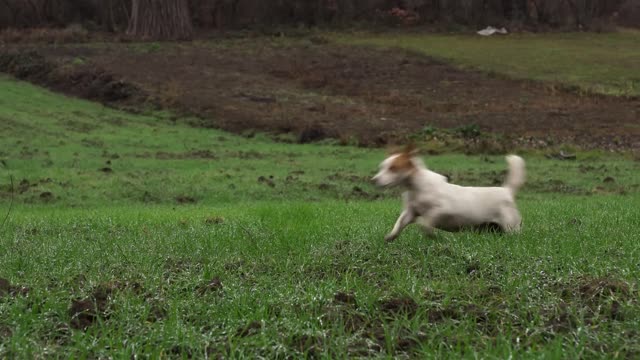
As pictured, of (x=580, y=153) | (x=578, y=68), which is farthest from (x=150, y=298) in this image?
(x=578, y=68)

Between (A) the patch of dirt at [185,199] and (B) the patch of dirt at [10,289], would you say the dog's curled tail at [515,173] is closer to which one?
(B) the patch of dirt at [10,289]

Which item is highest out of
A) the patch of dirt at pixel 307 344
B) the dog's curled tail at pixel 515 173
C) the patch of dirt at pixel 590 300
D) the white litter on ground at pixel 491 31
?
the patch of dirt at pixel 307 344

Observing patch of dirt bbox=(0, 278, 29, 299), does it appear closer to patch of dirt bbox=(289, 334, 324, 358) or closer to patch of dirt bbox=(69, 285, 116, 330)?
patch of dirt bbox=(69, 285, 116, 330)

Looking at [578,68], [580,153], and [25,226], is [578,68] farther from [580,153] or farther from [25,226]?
[25,226]

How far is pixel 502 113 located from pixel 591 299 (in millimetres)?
23380

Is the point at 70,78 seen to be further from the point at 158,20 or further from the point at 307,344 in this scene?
the point at 307,344

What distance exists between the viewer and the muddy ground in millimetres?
25641

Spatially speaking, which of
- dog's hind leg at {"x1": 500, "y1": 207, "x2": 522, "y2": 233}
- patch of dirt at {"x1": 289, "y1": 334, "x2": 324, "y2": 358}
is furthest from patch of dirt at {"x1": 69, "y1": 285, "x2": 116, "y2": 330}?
dog's hind leg at {"x1": 500, "y1": 207, "x2": 522, "y2": 233}

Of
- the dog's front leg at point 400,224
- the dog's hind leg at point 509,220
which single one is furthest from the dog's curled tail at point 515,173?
the dog's front leg at point 400,224

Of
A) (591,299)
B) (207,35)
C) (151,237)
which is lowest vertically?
(207,35)

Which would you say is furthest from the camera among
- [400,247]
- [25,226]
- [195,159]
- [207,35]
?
[207,35]

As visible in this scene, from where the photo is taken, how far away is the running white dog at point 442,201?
8.45 metres

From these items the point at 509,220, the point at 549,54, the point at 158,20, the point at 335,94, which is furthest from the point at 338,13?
the point at 509,220

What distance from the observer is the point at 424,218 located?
27.8 ft
